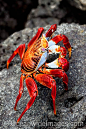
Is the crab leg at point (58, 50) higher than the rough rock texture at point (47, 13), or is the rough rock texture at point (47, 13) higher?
the rough rock texture at point (47, 13)

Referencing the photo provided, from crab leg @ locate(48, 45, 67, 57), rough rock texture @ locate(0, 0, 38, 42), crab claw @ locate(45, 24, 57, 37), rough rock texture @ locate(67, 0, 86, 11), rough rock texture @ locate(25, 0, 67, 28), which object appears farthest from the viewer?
rough rock texture @ locate(0, 0, 38, 42)

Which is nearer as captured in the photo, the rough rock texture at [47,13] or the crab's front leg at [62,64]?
the crab's front leg at [62,64]

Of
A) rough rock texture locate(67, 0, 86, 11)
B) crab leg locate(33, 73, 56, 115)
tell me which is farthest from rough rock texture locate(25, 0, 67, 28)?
crab leg locate(33, 73, 56, 115)

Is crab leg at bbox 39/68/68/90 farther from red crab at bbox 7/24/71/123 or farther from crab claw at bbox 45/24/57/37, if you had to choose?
crab claw at bbox 45/24/57/37

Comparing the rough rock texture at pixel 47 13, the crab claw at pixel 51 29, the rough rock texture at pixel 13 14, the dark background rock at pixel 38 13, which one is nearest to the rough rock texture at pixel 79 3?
the dark background rock at pixel 38 13

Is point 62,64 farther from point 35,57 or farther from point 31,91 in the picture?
point 31,91

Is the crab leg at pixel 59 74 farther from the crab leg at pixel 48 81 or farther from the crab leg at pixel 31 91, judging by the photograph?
the crab leg at pixel 31 91

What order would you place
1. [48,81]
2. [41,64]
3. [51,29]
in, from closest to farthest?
[48,81], [41,64], [51,29]

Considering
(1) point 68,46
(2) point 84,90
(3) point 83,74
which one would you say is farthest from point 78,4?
(2) point 84,90

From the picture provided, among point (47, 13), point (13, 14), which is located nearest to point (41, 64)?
point (47, 13)
